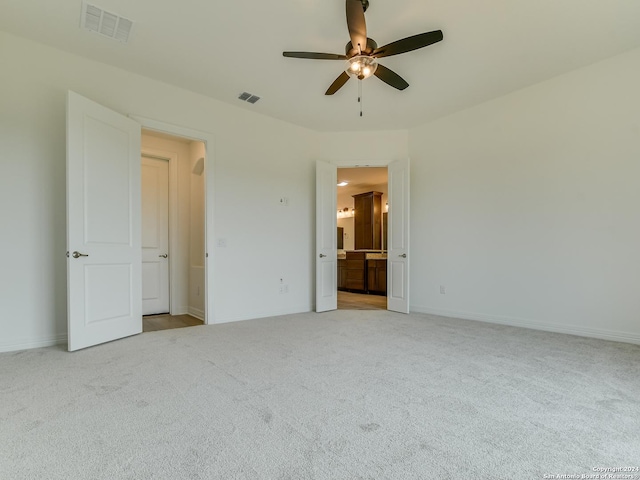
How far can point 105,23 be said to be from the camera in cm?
266

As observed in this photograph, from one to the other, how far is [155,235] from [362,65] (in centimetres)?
379

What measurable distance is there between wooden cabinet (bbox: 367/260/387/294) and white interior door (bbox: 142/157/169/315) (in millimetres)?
4298

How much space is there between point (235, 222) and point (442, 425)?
3331mm

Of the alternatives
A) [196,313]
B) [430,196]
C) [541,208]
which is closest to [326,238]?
[430,196]

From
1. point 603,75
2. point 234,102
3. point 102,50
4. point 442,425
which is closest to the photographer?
point 442,425

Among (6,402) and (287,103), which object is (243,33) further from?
(6,402)

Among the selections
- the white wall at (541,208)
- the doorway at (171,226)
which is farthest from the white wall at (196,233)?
the white wall at (541,208)

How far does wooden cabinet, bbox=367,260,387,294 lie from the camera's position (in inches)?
278

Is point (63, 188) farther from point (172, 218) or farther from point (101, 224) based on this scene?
point (172, 218)

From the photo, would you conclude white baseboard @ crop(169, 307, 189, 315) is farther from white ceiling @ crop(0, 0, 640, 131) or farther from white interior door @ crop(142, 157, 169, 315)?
white ceiling @ crop(0, 0, 640, 131)

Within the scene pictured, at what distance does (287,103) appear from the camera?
413cm

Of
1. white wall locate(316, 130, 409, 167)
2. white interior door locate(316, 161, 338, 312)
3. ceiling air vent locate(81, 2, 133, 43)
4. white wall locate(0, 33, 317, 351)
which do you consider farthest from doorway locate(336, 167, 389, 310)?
ceiling air vent locate(81, 2, 133, 43)

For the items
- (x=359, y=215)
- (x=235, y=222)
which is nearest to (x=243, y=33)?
(x=235, y=222)

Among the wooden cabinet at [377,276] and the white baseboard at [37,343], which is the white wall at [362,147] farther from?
the white baseboard at [37,343]
